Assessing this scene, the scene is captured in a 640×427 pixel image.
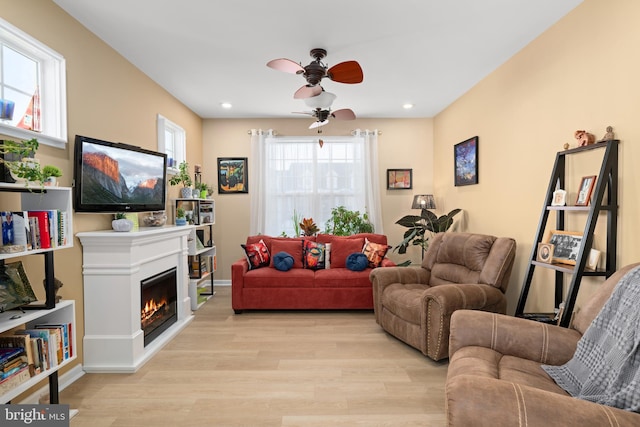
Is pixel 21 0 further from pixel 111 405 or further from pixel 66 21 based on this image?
pixel 111 405

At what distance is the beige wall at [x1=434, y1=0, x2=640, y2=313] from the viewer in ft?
7.18

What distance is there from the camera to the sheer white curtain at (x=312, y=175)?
5.63 metres

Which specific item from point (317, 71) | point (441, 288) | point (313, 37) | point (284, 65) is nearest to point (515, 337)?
point (441, 288)

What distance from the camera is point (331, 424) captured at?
6.73ft

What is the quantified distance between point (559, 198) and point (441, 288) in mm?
1100

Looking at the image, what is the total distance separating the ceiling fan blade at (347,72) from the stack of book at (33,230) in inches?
82.5

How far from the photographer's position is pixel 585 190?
2391mm

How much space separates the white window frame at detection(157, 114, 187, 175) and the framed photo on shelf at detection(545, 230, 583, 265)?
3.99 meters

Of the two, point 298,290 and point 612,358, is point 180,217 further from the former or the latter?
point 612,358

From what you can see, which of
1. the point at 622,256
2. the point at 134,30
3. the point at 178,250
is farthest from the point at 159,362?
the point at 622,256

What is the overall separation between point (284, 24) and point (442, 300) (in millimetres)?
2469

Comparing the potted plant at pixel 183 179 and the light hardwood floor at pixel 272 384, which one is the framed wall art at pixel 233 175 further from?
the light hardwood floor at pixel 272 384

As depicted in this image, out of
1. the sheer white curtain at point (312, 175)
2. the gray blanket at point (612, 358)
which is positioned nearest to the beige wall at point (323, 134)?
the sheer white curtain at point (312, 175)

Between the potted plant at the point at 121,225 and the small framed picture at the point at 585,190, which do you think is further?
the potted plant at the point at 121,225
